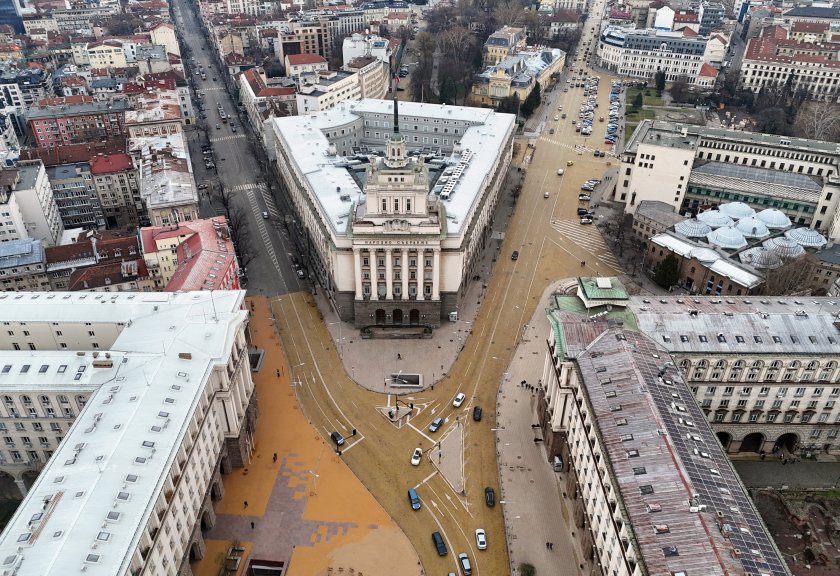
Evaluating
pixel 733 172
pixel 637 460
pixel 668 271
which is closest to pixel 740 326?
pixel 637 460

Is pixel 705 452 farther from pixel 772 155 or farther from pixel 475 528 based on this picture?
pixel 772 155

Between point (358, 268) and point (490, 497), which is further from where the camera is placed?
point (358, 268)

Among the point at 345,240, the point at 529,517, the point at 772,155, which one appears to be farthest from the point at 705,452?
the point at 772,155

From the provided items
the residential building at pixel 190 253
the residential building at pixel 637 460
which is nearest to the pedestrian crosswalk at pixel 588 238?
the residential building at pixel 637 460

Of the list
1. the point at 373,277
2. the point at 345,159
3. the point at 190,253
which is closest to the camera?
the point at 373,277

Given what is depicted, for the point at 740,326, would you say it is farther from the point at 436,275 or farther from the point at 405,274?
the point at 405,274

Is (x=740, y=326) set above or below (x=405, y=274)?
above

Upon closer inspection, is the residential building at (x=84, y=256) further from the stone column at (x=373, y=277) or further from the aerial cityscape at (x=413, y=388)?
the stone column at (x=373, y=277)
